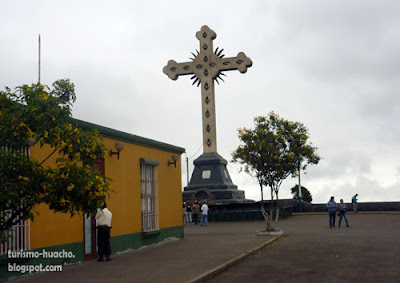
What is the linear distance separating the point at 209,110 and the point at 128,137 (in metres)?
17.4

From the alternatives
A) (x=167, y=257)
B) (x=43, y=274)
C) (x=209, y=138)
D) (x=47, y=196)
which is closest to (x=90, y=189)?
(x=47, y=196)

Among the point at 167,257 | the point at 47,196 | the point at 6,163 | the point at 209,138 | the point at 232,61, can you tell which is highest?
the point at 232,61

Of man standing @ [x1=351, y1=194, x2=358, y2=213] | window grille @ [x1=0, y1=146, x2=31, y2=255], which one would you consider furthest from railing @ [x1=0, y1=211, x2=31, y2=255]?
man standing @ [x1=351, y1=194, x2=358, y2=213]

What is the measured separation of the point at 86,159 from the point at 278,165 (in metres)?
14.1

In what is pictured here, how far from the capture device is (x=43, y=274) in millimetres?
10961

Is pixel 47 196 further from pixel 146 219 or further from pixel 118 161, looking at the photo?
pixel 146 219

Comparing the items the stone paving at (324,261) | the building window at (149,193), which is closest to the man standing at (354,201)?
the stone paving at (324,261)

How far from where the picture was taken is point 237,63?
32.3 meters

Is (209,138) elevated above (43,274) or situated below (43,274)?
above

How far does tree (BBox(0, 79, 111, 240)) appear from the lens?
23.4 ft

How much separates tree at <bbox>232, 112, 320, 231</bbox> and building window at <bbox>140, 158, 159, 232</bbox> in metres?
5.68

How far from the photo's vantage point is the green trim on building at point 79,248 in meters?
10.2

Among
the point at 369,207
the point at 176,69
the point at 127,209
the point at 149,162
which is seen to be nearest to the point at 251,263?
the point at 127,209

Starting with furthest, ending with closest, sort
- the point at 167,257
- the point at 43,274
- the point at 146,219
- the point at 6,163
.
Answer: the point at 146,219 → the point at 167,257 → the point at 43,274 → the point at 6,163
